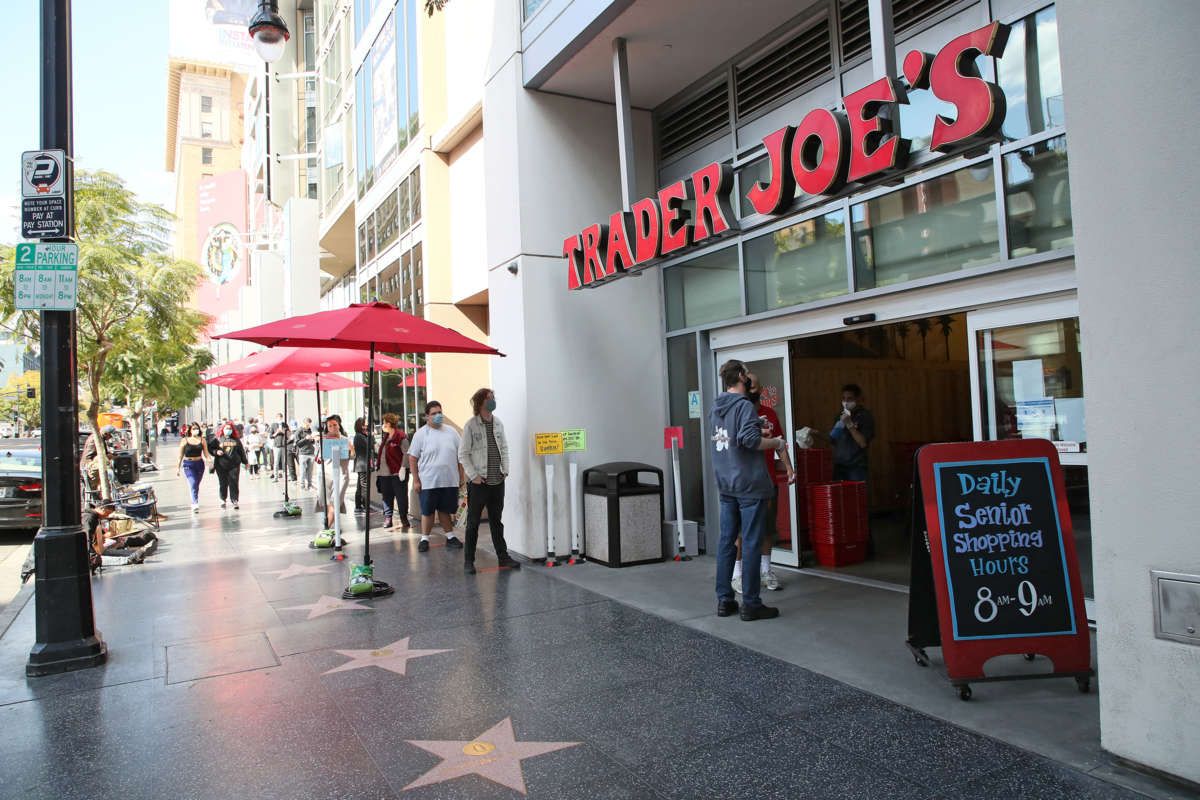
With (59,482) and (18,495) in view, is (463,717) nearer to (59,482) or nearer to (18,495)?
(59,482)

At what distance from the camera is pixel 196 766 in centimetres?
374

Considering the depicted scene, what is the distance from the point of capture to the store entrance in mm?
11234

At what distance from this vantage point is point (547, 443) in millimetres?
8570

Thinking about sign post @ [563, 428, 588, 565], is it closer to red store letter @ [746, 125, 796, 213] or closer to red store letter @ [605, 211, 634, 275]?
red store letter @ [605, 211, 634, 275]

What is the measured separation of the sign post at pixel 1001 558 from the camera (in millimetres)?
4168

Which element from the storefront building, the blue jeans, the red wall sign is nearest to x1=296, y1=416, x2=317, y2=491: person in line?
the storefront building

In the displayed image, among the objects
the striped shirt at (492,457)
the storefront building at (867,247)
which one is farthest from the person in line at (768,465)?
the striped shirt at (492,457)

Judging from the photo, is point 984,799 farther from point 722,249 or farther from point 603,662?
point 722,249

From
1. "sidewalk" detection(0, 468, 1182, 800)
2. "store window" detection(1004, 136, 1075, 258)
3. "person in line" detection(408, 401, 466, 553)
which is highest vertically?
"store window" detection(1004, 136, 1075, 258)

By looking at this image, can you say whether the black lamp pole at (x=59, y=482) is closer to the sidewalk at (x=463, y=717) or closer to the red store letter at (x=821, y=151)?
the sidewalk at (x=463, y=717)

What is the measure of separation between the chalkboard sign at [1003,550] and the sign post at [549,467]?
16.1 feet

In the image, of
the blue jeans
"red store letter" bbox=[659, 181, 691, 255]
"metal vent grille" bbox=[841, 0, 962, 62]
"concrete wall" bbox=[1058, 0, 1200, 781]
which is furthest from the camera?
"red store letter" bbox=[659, 181, 691, 255]

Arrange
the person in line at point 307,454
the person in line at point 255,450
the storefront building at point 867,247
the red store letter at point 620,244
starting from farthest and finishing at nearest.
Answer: the person in line at point 255,450 → the person in line at point 307,454 → the red store letter at point 620,244 → the storefront building at point 867,247

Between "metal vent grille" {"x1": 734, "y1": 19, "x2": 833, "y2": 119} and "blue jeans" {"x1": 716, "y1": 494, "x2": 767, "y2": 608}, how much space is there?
4255mm
